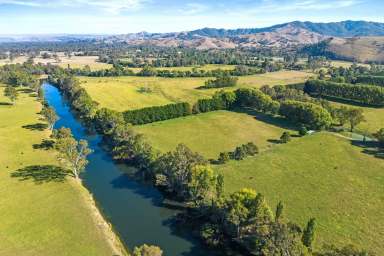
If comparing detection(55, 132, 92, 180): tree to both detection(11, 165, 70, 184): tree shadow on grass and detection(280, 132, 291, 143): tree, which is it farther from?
detection(280, 132, 291, 143): tree

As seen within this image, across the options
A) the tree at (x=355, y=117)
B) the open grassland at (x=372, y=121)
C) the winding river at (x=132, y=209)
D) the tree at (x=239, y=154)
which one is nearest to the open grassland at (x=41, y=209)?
the winding river at (x=132, y=209)

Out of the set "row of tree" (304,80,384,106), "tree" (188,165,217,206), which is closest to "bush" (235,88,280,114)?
"row of tree" (304,80,384,106)

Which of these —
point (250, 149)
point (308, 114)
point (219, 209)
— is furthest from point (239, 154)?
point (308, 114)

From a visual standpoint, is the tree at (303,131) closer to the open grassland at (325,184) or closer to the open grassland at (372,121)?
the open grassland at (325,184)

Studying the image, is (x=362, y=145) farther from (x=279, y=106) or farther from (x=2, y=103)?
(x=2, y=103)

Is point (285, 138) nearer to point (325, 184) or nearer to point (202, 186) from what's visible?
point (325, 184)

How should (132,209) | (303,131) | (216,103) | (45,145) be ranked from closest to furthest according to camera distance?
(132,209)
(45,145)
(303,131)
(216,103)

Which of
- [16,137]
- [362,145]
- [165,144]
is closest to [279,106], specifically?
[362,145]
